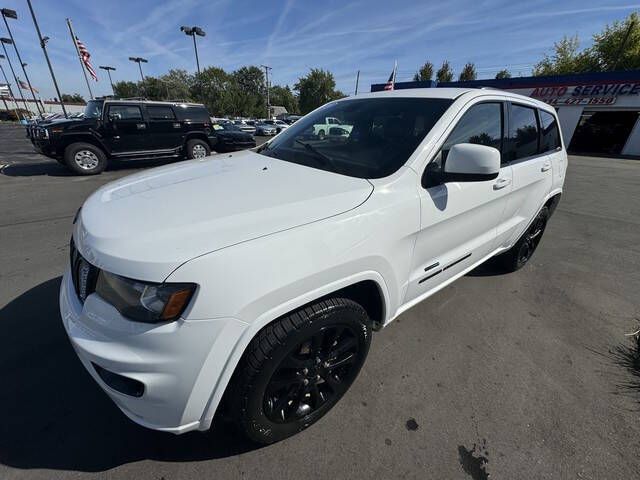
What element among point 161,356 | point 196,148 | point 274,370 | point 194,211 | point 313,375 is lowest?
point 313,375

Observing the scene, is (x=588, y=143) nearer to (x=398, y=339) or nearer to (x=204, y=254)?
(x=398, y=339)

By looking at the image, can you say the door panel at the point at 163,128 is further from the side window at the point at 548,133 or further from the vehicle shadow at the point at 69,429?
the side window at the point at 548,133

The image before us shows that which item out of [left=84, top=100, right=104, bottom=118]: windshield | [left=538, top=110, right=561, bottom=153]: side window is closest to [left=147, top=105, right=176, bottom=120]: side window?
[left=84, top=100, right=104, bottom=118]: windshield

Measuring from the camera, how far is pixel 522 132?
8.60ft

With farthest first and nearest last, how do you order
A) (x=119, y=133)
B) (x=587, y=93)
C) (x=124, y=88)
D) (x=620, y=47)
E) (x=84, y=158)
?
(x=124, y=88), (x=620, y=47), (x=587, y=93), (x=119, y=133), (x=84, y=158)

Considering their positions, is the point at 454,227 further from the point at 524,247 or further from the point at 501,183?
the point at 524,247

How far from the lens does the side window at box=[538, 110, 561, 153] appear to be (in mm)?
2941

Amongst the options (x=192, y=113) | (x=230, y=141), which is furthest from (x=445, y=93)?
(x=230, y=141)

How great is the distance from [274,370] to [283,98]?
311 feet

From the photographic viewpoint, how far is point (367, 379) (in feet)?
6.65

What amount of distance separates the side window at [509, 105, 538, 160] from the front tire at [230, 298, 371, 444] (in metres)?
2.06

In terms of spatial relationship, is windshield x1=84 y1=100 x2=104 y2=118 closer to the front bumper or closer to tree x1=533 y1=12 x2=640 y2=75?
the front bumper

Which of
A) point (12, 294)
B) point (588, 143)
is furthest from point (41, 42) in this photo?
point (588, 143)

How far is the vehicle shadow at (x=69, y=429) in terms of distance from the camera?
1.50 meters
